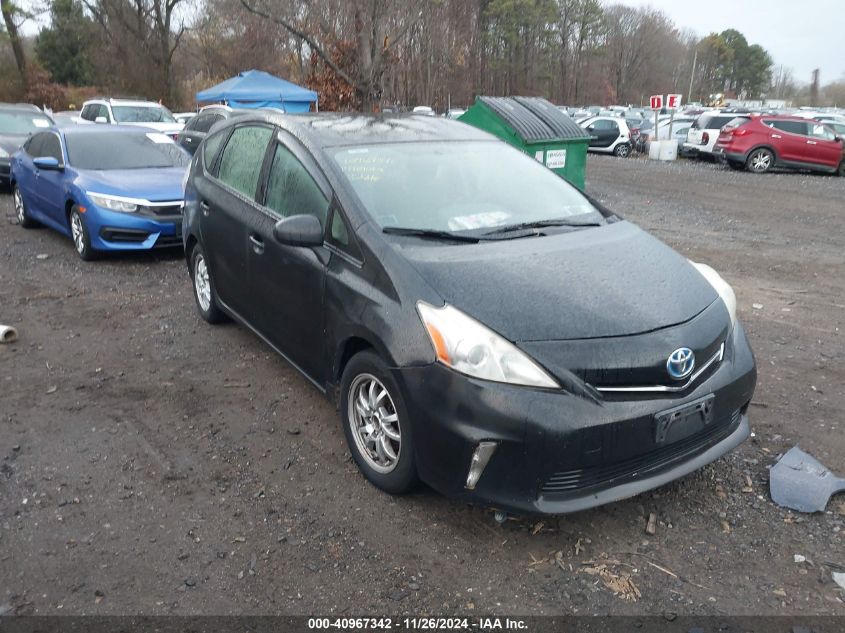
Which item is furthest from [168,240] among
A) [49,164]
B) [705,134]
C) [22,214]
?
[705,134]

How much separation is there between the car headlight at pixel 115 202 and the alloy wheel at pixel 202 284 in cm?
229

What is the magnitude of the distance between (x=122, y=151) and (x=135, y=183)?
1.04 m

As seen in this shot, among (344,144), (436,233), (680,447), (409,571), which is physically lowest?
(409,571)

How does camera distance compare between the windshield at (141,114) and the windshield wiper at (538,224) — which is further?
the windshield at (141,114)

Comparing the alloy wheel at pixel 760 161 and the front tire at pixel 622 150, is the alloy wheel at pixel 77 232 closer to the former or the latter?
the alloy wheel at pixel 760 161

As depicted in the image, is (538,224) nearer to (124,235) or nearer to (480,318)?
(480,318)

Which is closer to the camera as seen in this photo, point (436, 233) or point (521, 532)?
point (521, 532)

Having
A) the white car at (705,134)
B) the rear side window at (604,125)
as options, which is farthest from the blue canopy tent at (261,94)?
the white car at (705,134)

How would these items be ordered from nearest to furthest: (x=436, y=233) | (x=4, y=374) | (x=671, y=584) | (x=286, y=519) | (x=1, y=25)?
1. (x=671, y=584)
2. (x=286, y=519)
3. (x=436, y=233)
4. (x=4, y=374)
5. (x=1, y=25)

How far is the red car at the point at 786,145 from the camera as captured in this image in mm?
19266

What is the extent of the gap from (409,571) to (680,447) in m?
1.27

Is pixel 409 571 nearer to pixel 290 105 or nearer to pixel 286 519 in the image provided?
pixel 286 519

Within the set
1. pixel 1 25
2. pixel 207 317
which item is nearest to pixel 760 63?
pixel 1 25

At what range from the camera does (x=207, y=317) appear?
578 cm
